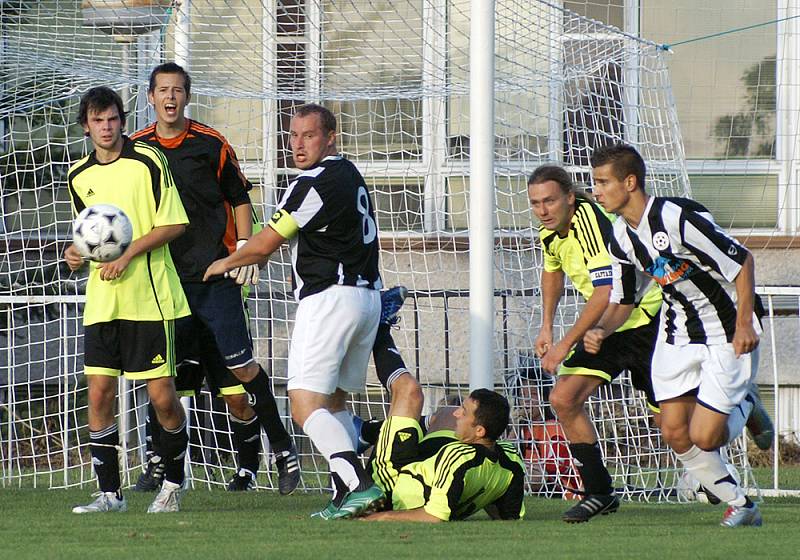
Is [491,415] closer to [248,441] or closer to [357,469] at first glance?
[357,469]

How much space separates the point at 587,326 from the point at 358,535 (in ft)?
5.34

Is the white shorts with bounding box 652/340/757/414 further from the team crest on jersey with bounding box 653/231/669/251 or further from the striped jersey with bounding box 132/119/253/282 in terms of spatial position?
the striped jersey with bounding box 132/119/253/282

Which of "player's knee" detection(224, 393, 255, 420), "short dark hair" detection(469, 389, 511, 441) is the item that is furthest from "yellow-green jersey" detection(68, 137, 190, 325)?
"short dark hair" detection(469, 389, 511, 441)

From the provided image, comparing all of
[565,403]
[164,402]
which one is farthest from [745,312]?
[164,402]

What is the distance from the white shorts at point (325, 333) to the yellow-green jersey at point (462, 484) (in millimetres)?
581

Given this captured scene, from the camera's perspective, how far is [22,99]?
882cm

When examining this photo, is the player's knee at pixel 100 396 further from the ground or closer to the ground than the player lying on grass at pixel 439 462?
further from the ground

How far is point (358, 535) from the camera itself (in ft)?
17.2

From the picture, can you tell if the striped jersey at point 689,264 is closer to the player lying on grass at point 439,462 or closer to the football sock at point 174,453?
the player lying on grass at point 439,462

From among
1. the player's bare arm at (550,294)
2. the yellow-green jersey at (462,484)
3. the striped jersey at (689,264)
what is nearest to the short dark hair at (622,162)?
the striped jersey at (689,264)

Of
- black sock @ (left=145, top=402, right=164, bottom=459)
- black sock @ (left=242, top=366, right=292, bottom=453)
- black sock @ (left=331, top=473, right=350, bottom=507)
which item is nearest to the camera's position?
black sock @ (left=331, top=473, right=350, bottom=507)

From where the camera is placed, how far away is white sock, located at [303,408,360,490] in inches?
228

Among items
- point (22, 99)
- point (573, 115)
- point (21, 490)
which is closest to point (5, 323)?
point (22, 99)

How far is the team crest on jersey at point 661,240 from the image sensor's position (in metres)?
5.60
